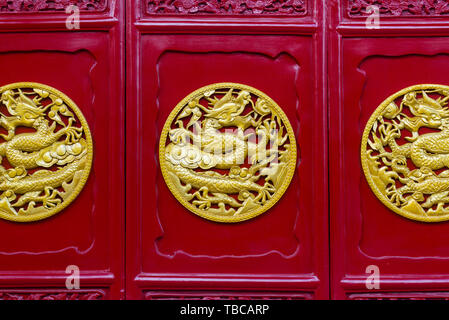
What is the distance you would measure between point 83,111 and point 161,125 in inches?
14.4

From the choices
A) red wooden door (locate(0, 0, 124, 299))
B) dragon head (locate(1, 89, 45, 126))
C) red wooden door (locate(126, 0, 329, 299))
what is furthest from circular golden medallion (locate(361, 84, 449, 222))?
dragon head (locate(1, 89, 45, 126))

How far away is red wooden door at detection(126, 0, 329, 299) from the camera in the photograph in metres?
1.88

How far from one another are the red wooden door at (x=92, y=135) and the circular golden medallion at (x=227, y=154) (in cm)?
28

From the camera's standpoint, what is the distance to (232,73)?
1.90 metres

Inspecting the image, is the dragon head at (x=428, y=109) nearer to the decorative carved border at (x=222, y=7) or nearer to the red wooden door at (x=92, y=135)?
the decorative carved border at (x=222, y=7)

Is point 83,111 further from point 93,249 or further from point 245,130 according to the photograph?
point 245,130

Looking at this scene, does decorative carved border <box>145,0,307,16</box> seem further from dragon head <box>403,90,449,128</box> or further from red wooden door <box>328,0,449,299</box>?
dragon head <box>403,90,449,128</box>

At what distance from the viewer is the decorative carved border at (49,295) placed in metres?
1.90

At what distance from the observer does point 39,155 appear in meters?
1.88

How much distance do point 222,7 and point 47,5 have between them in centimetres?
80

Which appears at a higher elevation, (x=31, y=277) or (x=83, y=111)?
(x=83, y=111)

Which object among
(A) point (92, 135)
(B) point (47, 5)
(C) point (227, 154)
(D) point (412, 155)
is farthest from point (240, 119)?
(B) point (47, 5)

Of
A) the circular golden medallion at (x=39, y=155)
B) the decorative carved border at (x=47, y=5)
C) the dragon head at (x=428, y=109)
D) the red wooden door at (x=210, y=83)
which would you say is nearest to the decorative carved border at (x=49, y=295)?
the red wooden door at (x=210, y=83)

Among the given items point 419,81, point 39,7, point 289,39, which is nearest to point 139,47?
point 39,7
